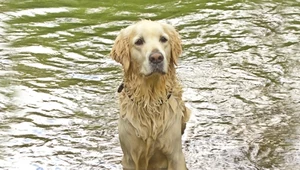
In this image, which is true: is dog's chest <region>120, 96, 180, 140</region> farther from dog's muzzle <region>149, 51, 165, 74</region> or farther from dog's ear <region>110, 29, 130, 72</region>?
dog's muzzle <region>149, 51, 165, 74</region>

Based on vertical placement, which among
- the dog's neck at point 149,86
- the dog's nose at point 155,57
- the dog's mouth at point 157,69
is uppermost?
the dog's nose at point 155,57

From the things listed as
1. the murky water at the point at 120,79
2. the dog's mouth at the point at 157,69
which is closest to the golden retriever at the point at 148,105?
the dog's mouth at the point at 157,69

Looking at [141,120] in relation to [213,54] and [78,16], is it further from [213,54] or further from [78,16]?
[78,16]

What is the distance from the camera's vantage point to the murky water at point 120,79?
689 centimetres

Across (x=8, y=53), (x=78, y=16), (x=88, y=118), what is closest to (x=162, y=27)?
(x=88, y=118)

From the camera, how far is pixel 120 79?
881cm

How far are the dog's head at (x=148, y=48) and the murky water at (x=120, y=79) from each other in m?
1.39

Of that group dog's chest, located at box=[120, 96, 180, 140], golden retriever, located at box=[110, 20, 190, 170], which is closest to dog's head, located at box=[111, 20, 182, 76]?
golden retriever, located at box=[110, 20, 190, 170]

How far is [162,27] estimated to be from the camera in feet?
18.6

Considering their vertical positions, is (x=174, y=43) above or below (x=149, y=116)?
above

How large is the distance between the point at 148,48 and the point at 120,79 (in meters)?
3.36

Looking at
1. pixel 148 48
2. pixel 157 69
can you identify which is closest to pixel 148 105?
pixel 157 69

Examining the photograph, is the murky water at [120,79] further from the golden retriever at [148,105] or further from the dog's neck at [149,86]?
the dog's neck at [149,86]

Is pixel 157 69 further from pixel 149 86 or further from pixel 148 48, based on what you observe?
pixel 149 86
